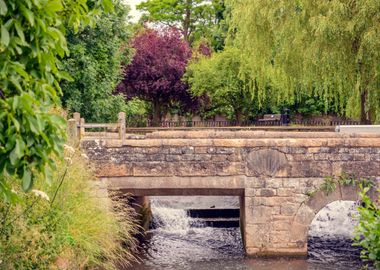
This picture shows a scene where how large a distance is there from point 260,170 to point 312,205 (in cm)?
107

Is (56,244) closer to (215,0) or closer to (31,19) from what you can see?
(31,19)

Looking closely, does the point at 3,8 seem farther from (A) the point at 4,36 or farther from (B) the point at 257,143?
(B) the point at 257,143

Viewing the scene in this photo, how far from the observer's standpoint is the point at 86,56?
46.8 ft

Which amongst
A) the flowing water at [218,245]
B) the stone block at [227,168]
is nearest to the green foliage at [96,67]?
the flowing water at [218,245]

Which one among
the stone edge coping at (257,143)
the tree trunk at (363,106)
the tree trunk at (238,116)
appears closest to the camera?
the stone edge coping at (257,143)

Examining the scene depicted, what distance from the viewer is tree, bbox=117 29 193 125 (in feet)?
88.4

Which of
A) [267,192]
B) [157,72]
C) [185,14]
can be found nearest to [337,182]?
[267,192]

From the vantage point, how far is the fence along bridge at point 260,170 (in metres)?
9.04

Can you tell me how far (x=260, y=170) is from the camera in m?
9.09

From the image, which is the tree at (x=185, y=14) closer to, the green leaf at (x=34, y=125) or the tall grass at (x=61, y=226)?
the tall grass at (x=61, y=226)

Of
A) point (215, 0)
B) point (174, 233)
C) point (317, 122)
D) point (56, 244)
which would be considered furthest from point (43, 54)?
point (215, 0)

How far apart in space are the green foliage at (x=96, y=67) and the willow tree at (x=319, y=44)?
351cm

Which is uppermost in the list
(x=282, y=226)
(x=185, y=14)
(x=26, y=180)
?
(x=185, y=14)

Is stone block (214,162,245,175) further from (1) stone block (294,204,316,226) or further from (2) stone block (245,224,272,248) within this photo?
(1) stone block (294,204,316,226)
